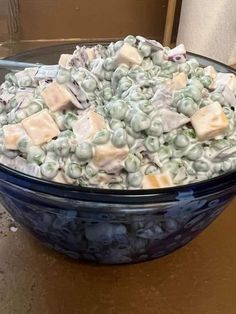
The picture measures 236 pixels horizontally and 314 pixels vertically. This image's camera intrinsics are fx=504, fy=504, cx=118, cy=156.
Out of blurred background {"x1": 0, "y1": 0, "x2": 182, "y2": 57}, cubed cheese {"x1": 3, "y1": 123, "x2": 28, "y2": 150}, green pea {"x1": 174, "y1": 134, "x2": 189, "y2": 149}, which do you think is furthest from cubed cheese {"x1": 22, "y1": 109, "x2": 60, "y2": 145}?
blurred background {"x1": 0, "y1": 0, "x2": 182, "y2": 57}

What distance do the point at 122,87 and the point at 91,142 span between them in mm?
87

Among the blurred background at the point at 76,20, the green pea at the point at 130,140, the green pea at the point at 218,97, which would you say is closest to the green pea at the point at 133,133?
the green pea at the point at 130,140

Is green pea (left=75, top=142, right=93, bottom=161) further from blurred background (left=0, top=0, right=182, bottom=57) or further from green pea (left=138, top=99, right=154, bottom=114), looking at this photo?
blurred background (left=0, top=0, right=182, bottom=57)

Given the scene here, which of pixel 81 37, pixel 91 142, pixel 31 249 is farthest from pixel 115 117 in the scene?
pixel 81 37

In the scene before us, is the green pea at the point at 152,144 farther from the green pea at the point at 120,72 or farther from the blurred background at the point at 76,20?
the blurred background at the point at 76,20

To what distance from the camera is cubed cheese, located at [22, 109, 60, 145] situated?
453 millimetres

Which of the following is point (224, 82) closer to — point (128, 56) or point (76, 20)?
point (128, 56)

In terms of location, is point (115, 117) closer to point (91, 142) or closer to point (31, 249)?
point (91, 142)

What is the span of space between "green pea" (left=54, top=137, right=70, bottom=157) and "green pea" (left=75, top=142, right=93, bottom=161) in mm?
11

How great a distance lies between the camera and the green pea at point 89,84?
0.50 metres

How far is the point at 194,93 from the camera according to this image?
0.47 m

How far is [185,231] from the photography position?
1.57 feet

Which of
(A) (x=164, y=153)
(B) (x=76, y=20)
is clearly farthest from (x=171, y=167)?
(B) (x=76, y=20)

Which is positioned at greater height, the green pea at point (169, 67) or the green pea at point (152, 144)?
the green pea at point (169, 67)
